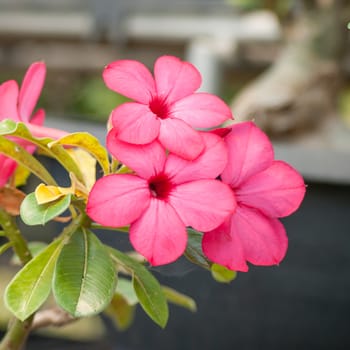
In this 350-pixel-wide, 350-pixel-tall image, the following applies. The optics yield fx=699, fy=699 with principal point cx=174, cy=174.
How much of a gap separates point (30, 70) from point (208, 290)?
0.86m

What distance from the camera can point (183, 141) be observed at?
1.42ft

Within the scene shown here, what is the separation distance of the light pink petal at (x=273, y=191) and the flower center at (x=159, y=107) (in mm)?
71

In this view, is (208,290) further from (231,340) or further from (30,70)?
(30,70)

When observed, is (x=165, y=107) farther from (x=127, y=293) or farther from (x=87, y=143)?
(x=127, y=293)

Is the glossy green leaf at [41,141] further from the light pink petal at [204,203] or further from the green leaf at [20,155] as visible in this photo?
the light pink petal at [204,203]

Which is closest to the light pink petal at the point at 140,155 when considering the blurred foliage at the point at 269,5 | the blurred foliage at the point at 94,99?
the blurred foliage at the point at 269,5

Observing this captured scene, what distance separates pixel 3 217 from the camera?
0.55 metres

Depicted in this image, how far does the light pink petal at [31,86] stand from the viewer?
55cm

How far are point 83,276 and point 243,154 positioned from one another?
139 mm

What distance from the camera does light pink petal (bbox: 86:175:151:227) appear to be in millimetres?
417

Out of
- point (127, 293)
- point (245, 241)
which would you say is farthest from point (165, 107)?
point (127, 293)

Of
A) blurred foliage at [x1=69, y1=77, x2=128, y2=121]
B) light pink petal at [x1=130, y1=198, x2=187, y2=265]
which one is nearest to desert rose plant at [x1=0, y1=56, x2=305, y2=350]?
light pink petal at [x1=130, y1=198, x2=187, y2=265]

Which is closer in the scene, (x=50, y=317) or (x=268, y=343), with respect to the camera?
(x=50, y=317)

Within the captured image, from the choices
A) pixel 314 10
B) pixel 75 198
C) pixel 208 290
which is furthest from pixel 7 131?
pixel 314 10
